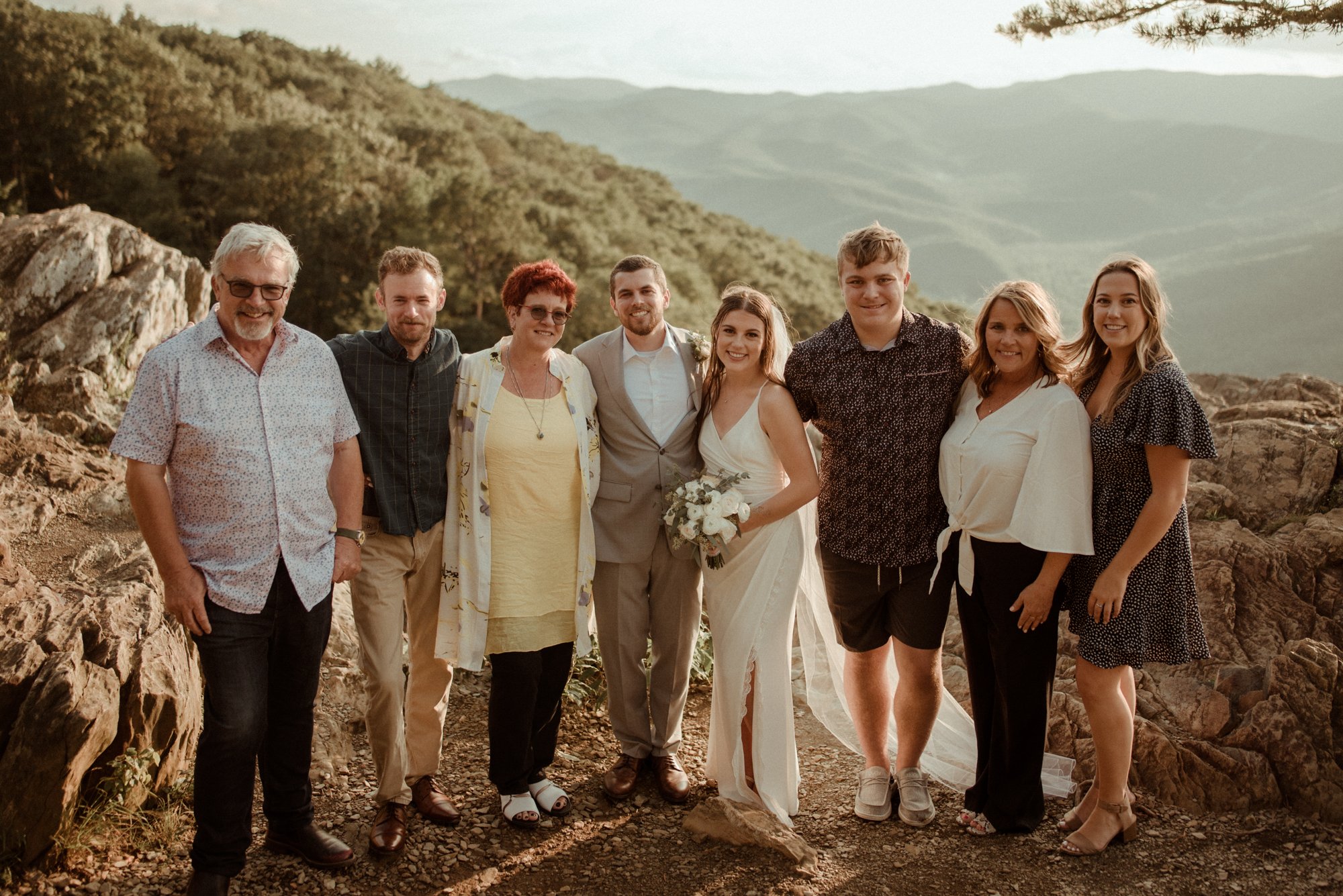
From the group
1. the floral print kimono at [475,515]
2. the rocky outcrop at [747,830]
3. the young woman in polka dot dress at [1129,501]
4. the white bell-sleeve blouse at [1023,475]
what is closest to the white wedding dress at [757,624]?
the rocky outcrop at [747,830]

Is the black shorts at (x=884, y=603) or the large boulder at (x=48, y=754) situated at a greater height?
the black shorts at (x=884, y=603)

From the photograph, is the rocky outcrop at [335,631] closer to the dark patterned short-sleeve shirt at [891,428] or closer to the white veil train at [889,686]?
the white veil train at [889,686]

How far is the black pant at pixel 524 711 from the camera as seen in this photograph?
404 centimetres

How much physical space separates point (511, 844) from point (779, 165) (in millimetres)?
179534

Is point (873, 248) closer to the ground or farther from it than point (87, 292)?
farther from it

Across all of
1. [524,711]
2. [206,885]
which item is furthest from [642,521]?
[206,885]

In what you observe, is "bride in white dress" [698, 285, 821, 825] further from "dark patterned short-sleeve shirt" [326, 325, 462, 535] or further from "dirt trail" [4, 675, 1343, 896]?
"dark patterned short-sleeve shirt" [326, 325, 462, 535]

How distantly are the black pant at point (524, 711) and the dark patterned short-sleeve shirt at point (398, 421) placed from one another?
2.43 feet

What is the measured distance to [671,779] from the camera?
175 inches

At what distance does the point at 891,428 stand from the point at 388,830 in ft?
9.16

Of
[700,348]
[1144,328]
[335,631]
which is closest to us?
[1144,328]

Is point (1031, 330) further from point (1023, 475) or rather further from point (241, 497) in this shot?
point (241, 497)

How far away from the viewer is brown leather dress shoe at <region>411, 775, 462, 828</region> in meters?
4.12

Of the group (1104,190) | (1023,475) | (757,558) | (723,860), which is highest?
(1104,190)
